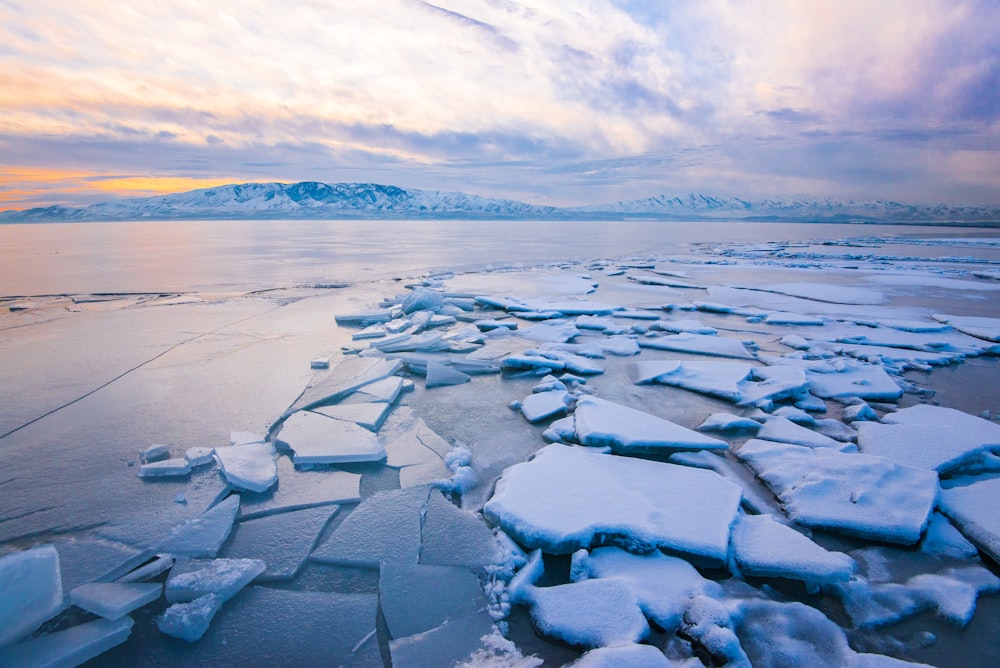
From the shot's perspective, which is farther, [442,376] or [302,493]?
[442,376]

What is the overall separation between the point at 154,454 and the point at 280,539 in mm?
1194

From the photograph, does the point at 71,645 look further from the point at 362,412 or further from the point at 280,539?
the point at 362,412

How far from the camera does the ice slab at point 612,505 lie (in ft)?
6.47

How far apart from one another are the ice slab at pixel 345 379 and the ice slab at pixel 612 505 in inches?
66.1

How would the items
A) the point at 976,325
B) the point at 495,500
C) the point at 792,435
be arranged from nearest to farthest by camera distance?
the point at 495,500, the point at 792,435, the point at 976,325

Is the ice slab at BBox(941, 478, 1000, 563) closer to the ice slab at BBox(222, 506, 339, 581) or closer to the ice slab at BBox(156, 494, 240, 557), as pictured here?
the ice slab at BBox(222, 506, 339, 581)

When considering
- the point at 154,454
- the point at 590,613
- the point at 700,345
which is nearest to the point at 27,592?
the point at 154,454

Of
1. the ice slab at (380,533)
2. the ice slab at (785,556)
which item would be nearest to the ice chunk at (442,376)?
the ice slab at (380,533)

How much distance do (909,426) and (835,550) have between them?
Result: 153 cm

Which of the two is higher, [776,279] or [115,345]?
[776,279]

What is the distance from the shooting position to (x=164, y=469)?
98.3 inches

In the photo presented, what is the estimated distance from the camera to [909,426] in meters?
2.99

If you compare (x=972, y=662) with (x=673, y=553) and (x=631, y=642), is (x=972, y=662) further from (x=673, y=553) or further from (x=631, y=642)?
(x=631, y=642)

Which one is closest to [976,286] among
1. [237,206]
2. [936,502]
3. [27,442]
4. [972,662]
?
[936,502]
